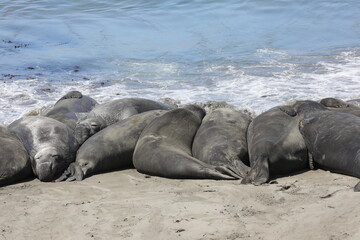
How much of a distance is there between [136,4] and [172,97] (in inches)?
550

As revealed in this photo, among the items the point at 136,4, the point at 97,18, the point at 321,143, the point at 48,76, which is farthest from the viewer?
the point at 136,4

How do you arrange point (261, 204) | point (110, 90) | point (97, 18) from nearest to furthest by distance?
point (261, 204) → point (110, 90) → point (97, 18)

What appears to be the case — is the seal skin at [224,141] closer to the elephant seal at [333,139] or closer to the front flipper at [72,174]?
the elephant seal at [333,139]

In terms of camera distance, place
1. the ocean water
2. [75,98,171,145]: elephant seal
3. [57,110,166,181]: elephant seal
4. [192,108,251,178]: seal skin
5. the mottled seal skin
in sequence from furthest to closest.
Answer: the ocean water → [75,98,171,145]: elephant seal → [57,110,166,181]: elephant seal → the mottled seal skin → [192,108,251,178]: seal skin

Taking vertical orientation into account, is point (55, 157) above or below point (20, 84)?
above

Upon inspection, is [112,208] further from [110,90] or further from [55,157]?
[110,90]

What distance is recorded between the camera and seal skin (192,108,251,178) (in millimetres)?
7109

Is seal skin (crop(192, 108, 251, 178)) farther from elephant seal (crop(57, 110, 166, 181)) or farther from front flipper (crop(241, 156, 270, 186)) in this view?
elephant seal (crop(57, 110, 166, 181))

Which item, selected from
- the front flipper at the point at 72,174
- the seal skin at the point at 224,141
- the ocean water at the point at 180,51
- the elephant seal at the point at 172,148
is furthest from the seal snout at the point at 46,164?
the ocean water at the point at 180,51

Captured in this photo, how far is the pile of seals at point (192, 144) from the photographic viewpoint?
6.92 meters

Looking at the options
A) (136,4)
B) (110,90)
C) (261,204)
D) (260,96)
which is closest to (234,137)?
(261,204)

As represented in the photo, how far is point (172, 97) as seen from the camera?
12062 mm

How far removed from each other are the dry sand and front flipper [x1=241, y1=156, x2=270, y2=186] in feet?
0.46

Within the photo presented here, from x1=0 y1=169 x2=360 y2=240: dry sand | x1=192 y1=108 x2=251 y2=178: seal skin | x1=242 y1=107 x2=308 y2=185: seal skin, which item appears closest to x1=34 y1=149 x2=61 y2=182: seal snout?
x1=0 y1=169 x2=360 y2=240: dry sand
